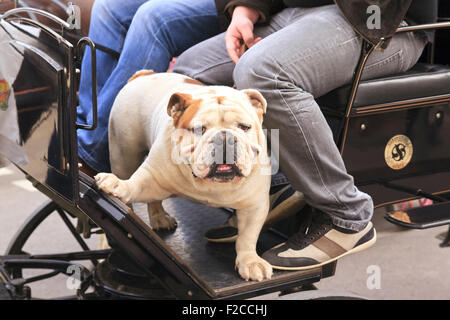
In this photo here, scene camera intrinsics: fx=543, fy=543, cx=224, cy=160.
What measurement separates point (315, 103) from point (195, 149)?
370 mm

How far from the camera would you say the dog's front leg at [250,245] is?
1392 millimetres

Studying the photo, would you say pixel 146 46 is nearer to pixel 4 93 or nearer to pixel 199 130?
pixel 4 93

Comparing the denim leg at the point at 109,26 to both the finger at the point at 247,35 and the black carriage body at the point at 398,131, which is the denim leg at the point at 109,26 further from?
the black carriage body at the point at 398,131

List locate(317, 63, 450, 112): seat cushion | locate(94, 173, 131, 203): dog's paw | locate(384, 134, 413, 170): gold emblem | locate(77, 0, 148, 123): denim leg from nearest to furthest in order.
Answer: locate(94, 173, 131, 203): dog's paw, locate(317, 63, 450, 112): seat cushion, locate(384, 134, 413, 170): gold emblem, locate(77, 0, 148, 123): denim leg

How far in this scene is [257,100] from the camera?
131 centimetres

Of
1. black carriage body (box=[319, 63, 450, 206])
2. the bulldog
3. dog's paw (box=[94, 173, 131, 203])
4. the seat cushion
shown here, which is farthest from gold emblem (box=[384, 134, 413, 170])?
dog's paw (box=[94, 173, 131, 203])

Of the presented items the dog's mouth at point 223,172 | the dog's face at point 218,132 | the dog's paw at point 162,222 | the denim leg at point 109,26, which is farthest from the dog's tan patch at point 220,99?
the denim leg at point 109,26

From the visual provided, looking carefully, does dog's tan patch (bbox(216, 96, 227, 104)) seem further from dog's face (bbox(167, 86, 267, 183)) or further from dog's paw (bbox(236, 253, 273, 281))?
dog's paw (bbox(236, 253, 273, 281))

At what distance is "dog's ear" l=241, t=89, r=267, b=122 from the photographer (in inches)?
50.9

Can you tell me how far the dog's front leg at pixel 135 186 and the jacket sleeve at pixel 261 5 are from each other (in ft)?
1.96

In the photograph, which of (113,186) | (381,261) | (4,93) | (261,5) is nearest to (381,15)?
(261,5)

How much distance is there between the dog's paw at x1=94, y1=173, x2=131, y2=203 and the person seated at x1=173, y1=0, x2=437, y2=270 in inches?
16.0
